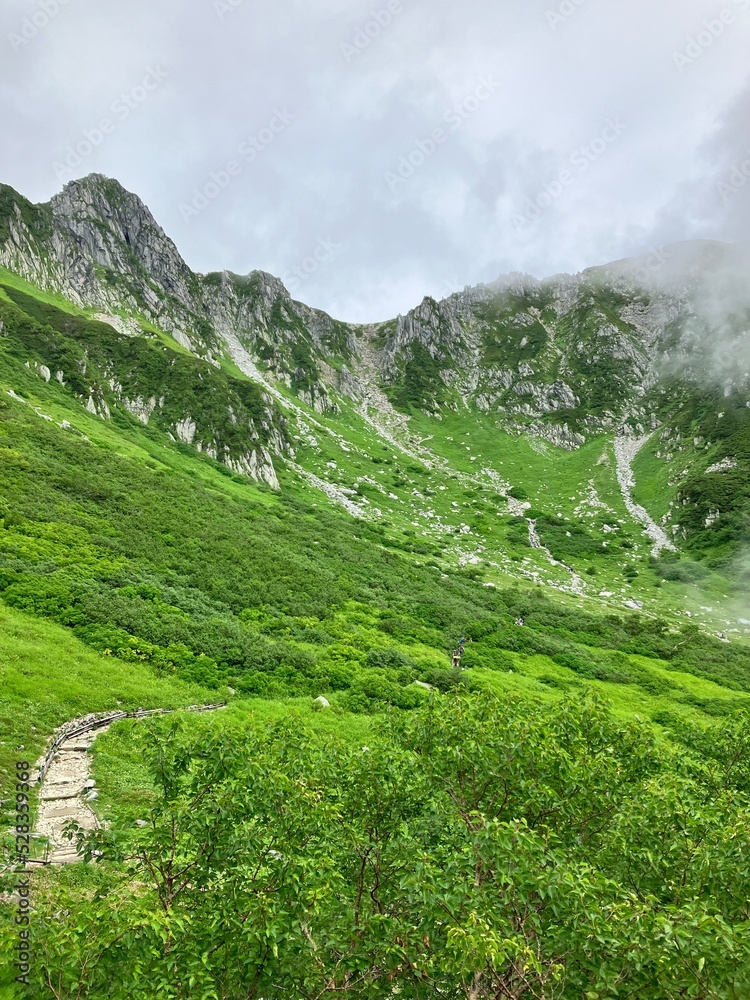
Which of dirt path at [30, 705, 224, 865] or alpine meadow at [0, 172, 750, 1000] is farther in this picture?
dirt path at [30, 705, 224, 865]

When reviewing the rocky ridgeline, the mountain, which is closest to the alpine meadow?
the mountain

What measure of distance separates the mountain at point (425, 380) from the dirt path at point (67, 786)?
176 ft

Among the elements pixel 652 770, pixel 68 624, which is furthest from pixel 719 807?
pixel 68 624

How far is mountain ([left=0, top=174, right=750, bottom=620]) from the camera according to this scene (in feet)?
249

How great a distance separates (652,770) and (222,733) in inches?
358

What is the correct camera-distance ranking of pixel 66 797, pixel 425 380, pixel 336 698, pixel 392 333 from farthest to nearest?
pixel 392 333 → pixel 425 380 → pixel 336 698 → pixel 66 797

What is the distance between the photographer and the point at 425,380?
523 ft

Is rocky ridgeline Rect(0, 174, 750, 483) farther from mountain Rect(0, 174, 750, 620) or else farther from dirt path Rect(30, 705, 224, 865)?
dirt path Rect(30, 705, 224, 865)

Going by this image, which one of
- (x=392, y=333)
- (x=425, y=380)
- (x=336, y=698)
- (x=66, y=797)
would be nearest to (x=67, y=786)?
(x=66, y=797)

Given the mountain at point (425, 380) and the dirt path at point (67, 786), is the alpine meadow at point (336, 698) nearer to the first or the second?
the dirt path at point (67, 786)

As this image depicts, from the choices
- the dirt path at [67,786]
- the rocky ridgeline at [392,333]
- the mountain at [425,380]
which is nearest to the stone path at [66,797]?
the dirt path at [67,786]

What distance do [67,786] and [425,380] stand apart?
15518 centimetres

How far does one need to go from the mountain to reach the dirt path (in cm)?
5378

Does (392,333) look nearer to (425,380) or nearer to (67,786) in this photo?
(425,380)
